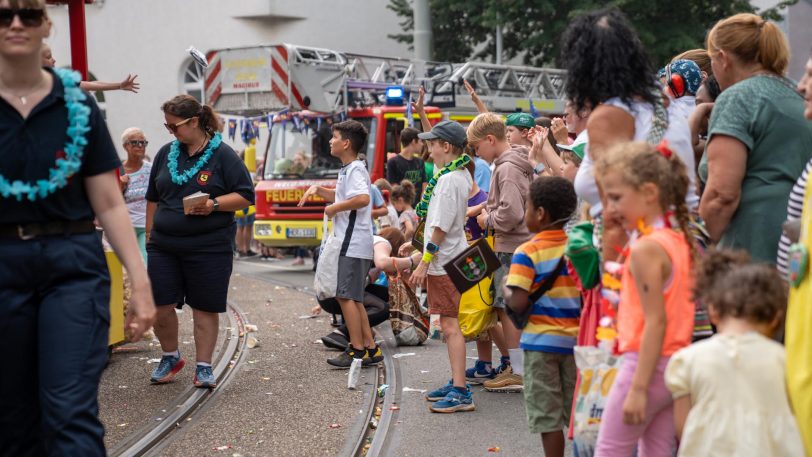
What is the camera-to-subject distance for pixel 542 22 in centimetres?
2484

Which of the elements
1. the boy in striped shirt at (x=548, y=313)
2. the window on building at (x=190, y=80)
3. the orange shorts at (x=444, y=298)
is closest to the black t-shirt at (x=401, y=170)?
the orange shorts at (x=444, y=298)

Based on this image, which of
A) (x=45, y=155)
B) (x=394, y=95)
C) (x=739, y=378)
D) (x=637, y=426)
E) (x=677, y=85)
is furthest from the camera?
(x=394, y=95)

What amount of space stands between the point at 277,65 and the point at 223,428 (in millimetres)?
9402

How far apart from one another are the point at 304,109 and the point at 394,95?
1274 mm

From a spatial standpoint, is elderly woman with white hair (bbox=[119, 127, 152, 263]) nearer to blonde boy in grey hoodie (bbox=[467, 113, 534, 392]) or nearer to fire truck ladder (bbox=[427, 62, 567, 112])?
blonde boy in grey hoodie (bbox=[467, 113, 534, 392])

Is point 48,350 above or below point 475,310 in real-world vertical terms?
above

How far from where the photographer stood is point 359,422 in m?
6.61

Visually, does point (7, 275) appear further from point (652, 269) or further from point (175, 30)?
point (175, 30)

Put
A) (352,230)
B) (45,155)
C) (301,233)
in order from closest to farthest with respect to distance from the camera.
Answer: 1. (45,155)
2. (352,230)
3. (301,233)

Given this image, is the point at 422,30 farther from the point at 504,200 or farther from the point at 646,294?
the point at 646,294

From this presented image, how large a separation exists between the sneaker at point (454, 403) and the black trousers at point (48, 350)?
3349 mm

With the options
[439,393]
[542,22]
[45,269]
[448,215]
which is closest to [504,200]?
[448,215]

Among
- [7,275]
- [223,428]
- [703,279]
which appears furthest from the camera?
[223,428]

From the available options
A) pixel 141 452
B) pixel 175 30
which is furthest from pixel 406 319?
pixel 175 30
